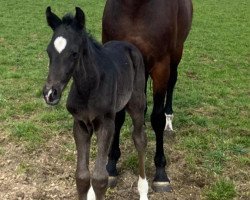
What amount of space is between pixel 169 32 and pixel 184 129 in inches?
77.8

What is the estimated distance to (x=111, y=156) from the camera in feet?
14.3

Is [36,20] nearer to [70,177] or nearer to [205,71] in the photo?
[205,71]

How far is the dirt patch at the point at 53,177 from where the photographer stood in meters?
4.02

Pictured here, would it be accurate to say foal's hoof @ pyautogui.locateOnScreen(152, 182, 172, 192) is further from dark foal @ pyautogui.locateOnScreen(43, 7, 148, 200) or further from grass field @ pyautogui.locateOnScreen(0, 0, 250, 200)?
dark foal @ pyautogui.locateOnScreen(43, 7, 148, 200)

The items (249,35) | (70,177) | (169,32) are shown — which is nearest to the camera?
(169,32)

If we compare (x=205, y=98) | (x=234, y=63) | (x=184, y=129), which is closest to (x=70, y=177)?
(x=184, y=129)

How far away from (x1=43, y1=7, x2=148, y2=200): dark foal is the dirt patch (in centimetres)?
62

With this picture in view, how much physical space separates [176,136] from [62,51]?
9.93ft

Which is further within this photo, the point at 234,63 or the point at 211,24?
the point at 211,24

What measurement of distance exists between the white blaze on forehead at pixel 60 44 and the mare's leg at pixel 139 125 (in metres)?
1.18

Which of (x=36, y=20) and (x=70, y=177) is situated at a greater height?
(x=70, y=177)

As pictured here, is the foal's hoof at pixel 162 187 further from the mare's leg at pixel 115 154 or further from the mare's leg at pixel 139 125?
the mare's leg at pixel 115 154

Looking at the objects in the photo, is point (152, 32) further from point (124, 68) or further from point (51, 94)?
point (51, 94)

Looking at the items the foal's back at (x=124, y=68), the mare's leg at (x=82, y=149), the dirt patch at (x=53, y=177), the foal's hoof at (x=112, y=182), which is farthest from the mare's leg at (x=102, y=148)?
the foal's hoof at (x=112, y=182)
